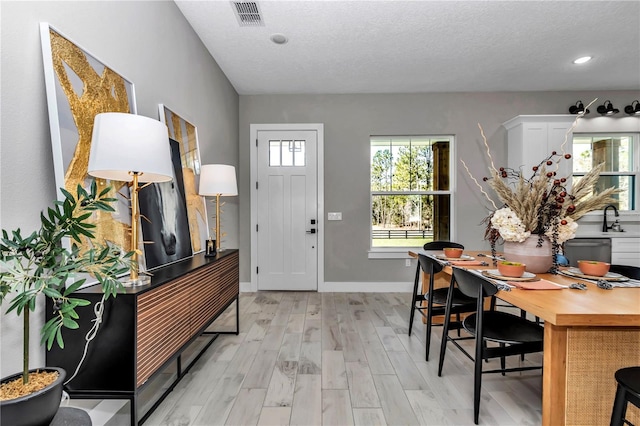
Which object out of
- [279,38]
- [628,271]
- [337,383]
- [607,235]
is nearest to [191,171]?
[279,38]

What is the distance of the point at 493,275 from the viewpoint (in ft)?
6.60

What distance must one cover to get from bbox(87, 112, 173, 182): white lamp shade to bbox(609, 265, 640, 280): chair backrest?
301 cm

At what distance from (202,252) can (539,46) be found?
3.96 metres

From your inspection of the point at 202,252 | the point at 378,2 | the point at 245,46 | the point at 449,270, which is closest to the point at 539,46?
the point at 378,2

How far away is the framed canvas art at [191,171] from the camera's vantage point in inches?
97.4

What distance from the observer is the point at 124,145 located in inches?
52.8

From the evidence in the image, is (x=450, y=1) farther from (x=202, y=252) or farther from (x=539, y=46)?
(x=202, y=252)

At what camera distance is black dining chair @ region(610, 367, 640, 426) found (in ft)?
3.88

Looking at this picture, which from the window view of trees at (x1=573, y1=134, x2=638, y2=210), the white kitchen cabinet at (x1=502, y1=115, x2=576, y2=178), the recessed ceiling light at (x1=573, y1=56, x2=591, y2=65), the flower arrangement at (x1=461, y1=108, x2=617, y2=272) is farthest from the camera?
the window view of trees at (x1=573, y1=134, x2=638, y2=210)

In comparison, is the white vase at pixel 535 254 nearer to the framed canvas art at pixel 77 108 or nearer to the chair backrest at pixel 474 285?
the chair backrest at pixel 474 285

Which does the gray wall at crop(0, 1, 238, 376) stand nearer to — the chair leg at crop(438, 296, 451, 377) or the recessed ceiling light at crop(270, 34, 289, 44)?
the recessed ceiling light at crop(270, 34, 289, 44)

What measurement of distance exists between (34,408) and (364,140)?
4.21m

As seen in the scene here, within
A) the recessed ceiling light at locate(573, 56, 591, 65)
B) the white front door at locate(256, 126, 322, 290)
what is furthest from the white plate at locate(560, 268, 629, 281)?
the white front door at locate(256, 126, 322, 290)

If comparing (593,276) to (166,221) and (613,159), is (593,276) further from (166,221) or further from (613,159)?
(613,159)
